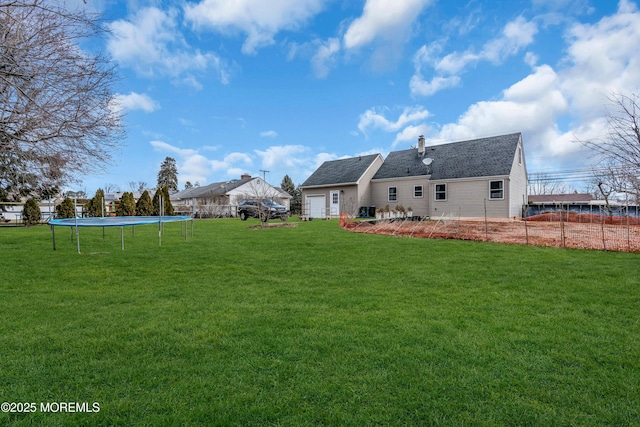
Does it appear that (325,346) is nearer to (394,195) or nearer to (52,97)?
(52,97)

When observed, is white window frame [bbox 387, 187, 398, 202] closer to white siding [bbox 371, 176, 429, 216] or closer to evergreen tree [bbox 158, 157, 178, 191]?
white siding [bbox 371, 176, 429, 216]

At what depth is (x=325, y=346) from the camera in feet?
9.23

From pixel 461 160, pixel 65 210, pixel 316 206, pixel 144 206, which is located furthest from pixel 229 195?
pixel 461 160

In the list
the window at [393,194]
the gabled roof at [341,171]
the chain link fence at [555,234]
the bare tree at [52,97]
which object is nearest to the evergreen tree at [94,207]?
the gabled roof at [341,171]

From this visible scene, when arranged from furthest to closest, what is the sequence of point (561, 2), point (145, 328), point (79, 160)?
point (561, 2) → point (79, 160) → point (145, 328)

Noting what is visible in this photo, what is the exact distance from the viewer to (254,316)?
3580 mm

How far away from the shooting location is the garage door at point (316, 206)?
2547 centimetres

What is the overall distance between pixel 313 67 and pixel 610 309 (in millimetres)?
15962

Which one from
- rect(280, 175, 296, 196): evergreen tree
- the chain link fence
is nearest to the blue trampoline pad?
the chain link fence

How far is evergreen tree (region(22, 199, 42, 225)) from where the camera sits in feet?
57.4

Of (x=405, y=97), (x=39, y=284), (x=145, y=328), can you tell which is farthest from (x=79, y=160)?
(x=405, y=97)

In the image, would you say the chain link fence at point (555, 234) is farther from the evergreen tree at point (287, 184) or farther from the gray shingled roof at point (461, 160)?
the evergreen tree at point (287, 184)

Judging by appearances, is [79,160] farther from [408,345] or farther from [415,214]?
[415,214]

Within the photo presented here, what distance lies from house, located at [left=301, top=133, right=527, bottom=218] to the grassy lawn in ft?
42.8
